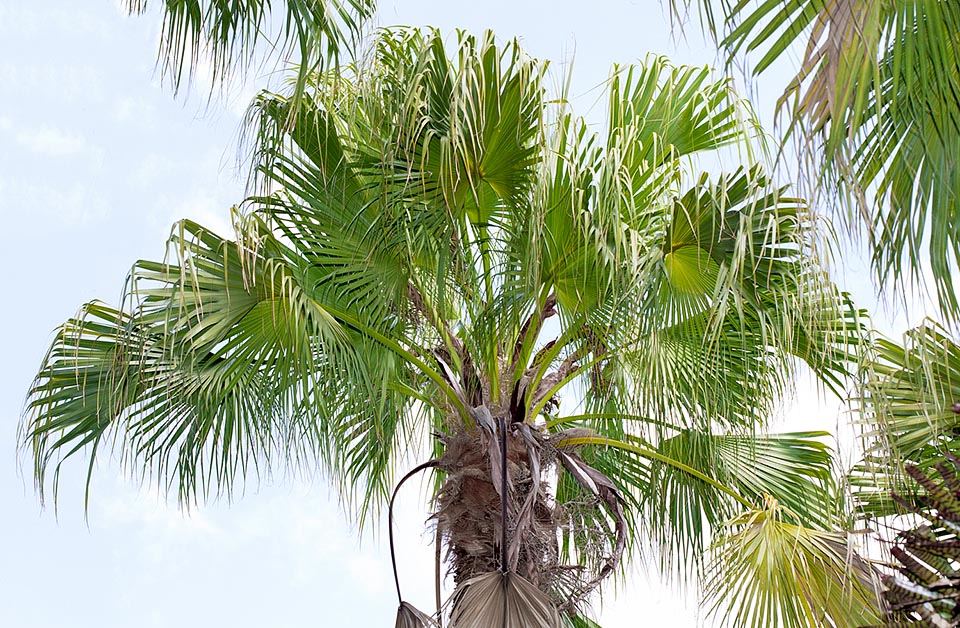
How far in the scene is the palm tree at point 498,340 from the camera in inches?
128

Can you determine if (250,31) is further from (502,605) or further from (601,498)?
(601,498)

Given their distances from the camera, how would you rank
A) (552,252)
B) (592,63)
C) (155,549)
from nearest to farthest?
(552,252)
(592,63)
(155,549)

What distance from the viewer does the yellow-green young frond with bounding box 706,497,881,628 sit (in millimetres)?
3078

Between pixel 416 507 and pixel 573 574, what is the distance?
1.04 meters

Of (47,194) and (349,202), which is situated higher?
(47,194)

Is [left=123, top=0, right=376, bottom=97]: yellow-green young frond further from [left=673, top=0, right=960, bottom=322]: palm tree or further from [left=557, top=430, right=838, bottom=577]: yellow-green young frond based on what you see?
[left=557, top=430, right=838, bottom=577]: yellow-green young frond

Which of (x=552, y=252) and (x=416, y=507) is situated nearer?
(x=552, y=252)

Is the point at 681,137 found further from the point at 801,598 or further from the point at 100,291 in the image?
the point at 100,291

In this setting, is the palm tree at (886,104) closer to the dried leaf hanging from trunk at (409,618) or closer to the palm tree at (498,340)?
the palm tree at (498,340)

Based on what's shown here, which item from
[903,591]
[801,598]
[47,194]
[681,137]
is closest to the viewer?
[903,591]

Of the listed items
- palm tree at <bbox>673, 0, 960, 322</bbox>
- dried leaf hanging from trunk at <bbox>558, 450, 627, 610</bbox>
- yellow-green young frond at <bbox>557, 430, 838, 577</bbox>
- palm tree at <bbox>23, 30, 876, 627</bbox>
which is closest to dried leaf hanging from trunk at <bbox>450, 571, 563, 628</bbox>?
palm tree at <bbox>23, 30, 876, 627</bbox>

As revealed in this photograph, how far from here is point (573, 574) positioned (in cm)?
356

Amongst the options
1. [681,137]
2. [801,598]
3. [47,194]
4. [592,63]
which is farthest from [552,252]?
[47,194]

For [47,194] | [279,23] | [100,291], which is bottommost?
[100,291]
